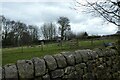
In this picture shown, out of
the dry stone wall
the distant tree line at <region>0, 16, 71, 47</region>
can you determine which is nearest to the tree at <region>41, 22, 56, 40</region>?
Answer: the distant tree line at <region>0, 16, 71, 47</region>

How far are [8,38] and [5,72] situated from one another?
3906 cm

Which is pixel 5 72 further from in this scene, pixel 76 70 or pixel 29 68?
pixel 76 70

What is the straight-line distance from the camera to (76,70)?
587cm

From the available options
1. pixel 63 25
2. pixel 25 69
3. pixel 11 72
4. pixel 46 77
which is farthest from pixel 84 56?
pixel 63 25

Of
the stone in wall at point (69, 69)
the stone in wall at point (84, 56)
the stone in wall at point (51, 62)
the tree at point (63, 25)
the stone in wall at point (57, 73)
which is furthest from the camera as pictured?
the tree at point (63, 25)

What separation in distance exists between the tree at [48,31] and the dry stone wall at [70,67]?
161 feet

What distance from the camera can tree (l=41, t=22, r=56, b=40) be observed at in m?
57.3

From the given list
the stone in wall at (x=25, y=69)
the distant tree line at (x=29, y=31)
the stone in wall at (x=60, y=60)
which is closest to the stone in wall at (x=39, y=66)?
the stone in wall at (x=25, y=69)

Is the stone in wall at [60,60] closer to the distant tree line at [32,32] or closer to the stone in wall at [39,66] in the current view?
the stone in wall at [39,66]

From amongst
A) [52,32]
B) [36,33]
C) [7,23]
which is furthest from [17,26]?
[52,32]

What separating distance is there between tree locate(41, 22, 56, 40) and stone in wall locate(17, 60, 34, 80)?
5161cm

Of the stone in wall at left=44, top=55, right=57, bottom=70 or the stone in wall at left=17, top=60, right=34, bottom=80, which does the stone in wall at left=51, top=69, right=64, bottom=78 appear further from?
the stone in wall at left=17, top=60, right=34, bottom=80

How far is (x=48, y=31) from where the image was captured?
58.8 metres

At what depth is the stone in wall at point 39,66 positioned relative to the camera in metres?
4.61
